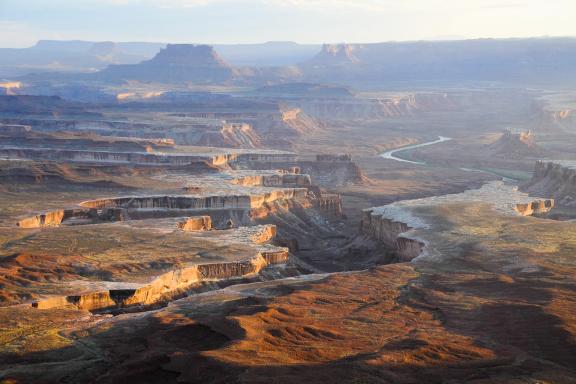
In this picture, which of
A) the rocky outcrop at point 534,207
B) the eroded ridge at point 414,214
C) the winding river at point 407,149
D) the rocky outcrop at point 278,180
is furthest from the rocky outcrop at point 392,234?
the winding river at point 407,149

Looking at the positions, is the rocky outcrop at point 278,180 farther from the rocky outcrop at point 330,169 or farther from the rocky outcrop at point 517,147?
the rocky outcrop at point 517,147

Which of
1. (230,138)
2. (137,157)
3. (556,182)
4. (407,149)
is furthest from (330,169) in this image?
(407,149)

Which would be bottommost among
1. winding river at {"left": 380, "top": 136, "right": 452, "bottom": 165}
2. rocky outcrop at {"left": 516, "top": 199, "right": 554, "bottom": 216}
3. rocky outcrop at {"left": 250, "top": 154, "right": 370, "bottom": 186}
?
winding river at {"left": 380, "top": 136, "right": 452, "bottom": 165}

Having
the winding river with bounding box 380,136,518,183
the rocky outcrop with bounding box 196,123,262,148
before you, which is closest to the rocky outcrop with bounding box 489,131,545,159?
the winding river with bounding box 380,136,518,183

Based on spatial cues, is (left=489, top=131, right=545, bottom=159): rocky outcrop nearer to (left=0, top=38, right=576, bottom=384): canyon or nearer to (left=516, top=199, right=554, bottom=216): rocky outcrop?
(left=0, top=38, right=576, bottom=384): canyon

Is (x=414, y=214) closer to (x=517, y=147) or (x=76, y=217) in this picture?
(x=76, y=217)

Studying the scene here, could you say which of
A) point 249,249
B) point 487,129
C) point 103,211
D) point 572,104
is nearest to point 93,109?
point 487,129

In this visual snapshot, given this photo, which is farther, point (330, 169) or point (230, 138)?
point (230, 138)
